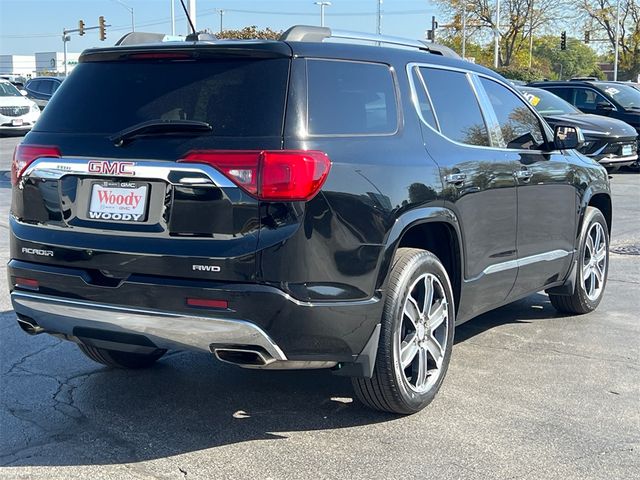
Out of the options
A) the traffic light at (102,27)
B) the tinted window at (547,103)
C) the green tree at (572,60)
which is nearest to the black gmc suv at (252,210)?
the tinted window at (547,103)

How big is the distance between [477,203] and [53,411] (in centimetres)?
256

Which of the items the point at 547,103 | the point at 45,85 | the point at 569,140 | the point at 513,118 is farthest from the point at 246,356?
the point at 45,85

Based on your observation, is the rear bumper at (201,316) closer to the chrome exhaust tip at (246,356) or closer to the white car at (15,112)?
the chrome exhaust tip at (246,356)

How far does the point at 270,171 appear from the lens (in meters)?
3.60

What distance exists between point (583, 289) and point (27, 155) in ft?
13.7

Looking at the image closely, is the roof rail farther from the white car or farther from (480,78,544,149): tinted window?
the white car

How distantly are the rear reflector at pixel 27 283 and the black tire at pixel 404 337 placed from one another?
5.26 feet

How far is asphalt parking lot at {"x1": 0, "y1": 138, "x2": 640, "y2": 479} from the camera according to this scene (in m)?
3.74

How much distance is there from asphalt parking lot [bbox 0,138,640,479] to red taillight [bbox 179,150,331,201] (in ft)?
3.96

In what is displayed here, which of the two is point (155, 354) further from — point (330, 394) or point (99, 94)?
point (99, 94)

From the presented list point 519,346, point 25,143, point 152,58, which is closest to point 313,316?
point 152,58

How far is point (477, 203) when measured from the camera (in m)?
4.81

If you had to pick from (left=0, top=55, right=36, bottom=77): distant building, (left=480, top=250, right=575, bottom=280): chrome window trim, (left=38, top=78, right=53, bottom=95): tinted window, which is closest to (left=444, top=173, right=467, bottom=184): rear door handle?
(left=480, top=250, right=575, bottom=280): chrome window trim

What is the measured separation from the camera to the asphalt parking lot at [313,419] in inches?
147
